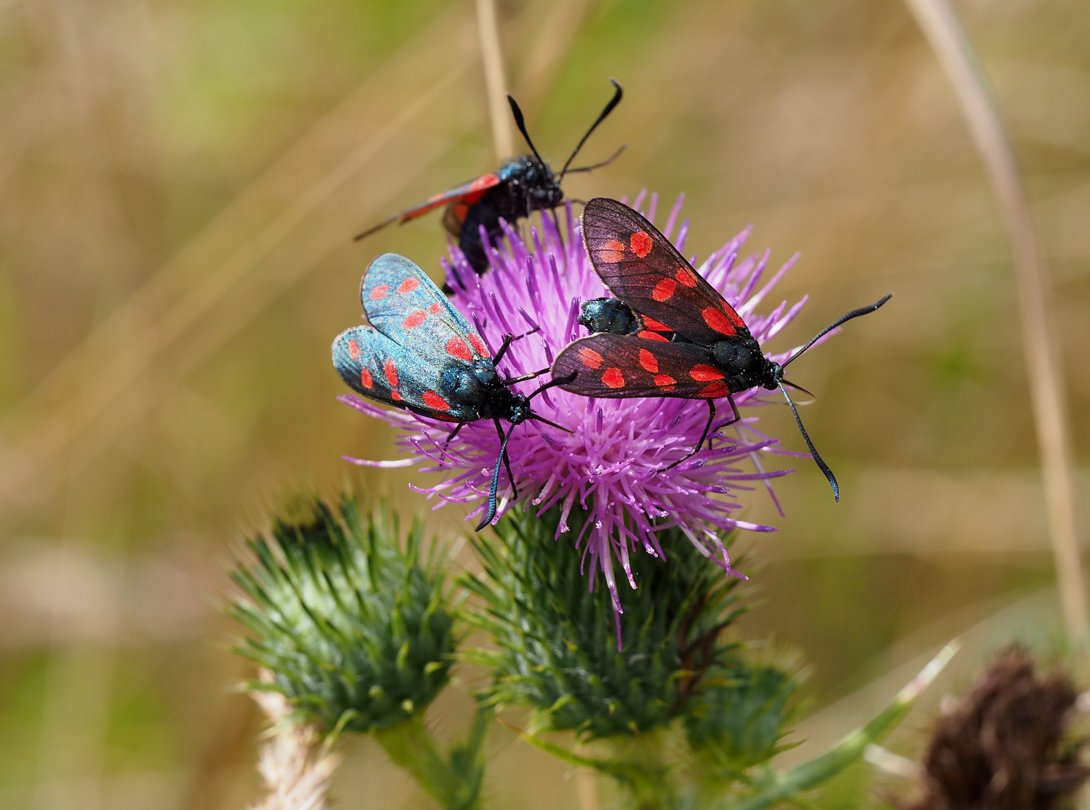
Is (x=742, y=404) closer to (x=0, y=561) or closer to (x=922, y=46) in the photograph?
(x=922, y=46)

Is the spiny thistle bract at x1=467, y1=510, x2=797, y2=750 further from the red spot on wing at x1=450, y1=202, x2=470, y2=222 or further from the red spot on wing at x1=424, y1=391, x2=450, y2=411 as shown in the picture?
the red spot on wing at x1=450, y1=202, x2=470, y2=222

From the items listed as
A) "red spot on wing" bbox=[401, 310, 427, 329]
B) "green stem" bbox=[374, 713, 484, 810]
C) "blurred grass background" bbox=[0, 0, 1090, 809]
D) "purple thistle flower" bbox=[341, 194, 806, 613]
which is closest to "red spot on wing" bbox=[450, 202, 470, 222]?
"purple thistle flower" bbox=[341, 194, 806, 613]

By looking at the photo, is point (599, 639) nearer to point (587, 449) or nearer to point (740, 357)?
point (587, 449)

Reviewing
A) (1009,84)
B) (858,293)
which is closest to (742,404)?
(858,293)

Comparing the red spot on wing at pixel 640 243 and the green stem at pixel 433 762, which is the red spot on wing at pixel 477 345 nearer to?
the red spot on wing at pixel 640 243

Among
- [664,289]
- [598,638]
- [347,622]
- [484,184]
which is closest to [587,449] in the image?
[664,289]

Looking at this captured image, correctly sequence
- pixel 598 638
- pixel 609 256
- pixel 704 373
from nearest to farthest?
pixel 704 373 → pixel 609 256 → pixel 598 638

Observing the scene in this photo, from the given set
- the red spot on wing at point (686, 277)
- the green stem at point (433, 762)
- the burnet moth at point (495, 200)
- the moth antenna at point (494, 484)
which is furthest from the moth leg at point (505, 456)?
the green stem at point (433, 762)
